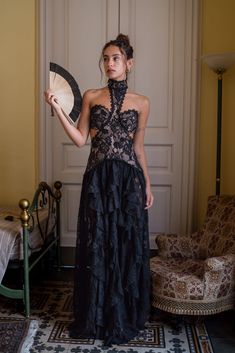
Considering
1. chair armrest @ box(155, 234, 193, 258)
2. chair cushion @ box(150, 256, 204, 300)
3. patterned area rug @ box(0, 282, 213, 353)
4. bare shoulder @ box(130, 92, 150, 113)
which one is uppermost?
bare shoulder @ box(130, 92, 150, 113)

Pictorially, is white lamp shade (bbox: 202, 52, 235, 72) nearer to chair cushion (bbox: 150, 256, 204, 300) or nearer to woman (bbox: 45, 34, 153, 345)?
woman (bbox: 45, 34, 153, 345)

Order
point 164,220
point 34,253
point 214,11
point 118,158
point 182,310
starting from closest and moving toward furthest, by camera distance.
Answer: point 118,158, point 182,310, point 34,253, point 214,11, point 164,220

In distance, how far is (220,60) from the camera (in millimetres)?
3195

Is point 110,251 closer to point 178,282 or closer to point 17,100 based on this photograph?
point 178,282

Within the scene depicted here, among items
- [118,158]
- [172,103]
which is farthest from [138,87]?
[118,158]

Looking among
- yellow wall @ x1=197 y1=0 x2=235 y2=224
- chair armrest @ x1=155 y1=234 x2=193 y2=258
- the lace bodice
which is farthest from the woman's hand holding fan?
yellow wall @ x1=197 y1=0 x2=235 y2=224

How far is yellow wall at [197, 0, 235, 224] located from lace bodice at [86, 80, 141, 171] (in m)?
1.31

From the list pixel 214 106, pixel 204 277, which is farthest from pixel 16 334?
pixel 214 106

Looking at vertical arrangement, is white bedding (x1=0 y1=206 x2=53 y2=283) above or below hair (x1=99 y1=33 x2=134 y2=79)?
below

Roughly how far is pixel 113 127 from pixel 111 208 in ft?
1.41

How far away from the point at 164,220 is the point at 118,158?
142 centimetres

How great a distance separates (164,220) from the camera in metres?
3.73

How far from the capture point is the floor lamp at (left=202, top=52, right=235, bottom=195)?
3.18m

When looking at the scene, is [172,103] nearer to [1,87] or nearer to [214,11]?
[214,11]
